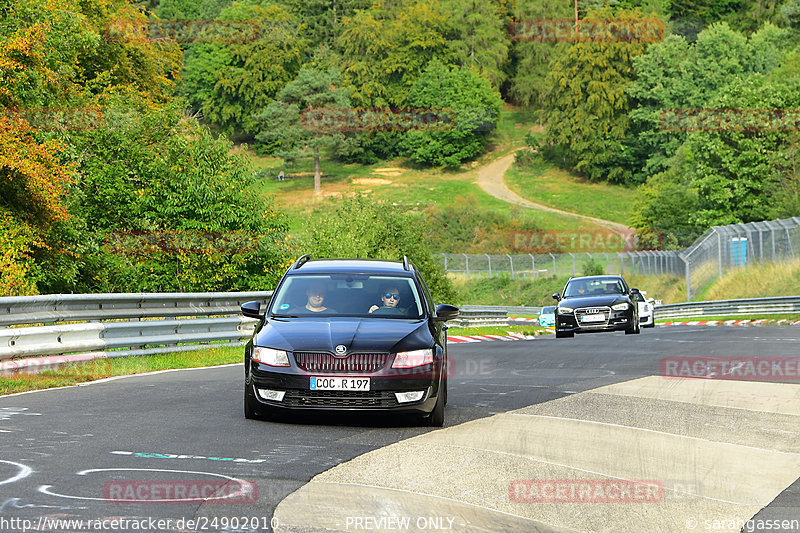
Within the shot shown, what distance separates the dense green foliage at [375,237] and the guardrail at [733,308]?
431 inches

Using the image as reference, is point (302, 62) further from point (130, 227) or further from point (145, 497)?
point (145, 497)

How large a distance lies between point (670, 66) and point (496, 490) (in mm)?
106627

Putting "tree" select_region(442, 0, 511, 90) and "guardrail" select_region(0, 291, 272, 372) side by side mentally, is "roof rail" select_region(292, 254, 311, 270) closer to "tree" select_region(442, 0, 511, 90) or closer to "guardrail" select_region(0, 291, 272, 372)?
"guardrail" select_region(0, 291, 272, 372)

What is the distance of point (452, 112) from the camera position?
121 metres

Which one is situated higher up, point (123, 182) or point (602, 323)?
point (123, 182)

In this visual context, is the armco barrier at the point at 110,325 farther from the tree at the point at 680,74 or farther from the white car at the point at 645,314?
the tree at the point at 680,74

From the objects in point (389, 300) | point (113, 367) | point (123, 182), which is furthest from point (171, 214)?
point (389, 300)

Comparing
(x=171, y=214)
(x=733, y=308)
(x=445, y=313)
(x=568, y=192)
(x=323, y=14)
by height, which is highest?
(x=323, y=14)

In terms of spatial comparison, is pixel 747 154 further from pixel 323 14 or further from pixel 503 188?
pixel 323 14

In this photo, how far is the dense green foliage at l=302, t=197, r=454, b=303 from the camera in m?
52.5

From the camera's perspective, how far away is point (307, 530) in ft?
18.6

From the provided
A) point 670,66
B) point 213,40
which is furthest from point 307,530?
point 213,40

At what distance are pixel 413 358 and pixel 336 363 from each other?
0.68m

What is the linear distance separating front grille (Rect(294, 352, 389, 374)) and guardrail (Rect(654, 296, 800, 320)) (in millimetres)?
32901
